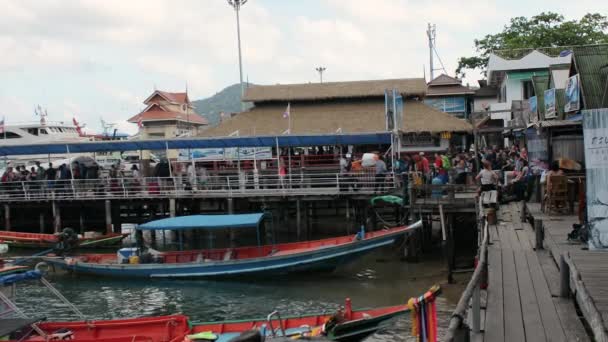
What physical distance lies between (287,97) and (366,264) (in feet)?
52.3

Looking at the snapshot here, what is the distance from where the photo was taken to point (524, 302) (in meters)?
7.90

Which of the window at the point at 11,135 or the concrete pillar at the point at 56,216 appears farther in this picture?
the window at the point at 11,135

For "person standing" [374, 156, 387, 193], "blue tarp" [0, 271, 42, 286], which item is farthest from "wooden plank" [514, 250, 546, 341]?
"person standing" [374, 156, 387, 193]

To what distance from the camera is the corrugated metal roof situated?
14.5 meters

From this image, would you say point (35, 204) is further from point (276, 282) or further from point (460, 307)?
point (460, 307)

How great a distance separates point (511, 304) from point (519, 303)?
148mm

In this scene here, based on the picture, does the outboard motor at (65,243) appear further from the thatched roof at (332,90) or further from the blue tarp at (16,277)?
the thatched roof at (332,90)

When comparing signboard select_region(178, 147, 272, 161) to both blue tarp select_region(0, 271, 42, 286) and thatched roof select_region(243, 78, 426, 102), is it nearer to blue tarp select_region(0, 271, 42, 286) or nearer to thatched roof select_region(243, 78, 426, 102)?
thatched roof select_region(243, 78, 426, 102)

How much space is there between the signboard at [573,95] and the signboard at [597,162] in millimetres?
6112

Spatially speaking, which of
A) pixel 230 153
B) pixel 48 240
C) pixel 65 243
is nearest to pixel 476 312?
pixel 65 243

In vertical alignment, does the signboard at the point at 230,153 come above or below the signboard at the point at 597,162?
above

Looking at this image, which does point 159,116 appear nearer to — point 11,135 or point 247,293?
point 11,135

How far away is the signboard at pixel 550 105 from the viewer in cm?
Answer: 1823

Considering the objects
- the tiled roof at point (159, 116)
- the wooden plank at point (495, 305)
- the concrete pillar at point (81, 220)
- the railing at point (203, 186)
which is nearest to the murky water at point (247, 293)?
the railing at point (203, 186)
